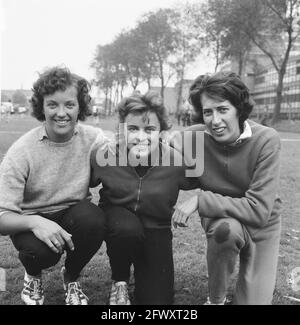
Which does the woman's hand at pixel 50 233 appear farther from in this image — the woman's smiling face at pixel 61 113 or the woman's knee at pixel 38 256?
the woman's smiling face at pixel 61 113

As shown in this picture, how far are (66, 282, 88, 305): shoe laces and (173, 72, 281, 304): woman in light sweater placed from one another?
0.73 metres

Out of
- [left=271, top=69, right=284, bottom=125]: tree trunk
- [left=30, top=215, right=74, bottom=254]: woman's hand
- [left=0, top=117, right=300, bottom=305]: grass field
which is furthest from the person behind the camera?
[left=271, top=69, right=284, bottom=125]: tree trunk

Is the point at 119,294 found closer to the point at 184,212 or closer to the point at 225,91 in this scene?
the point at 184,212

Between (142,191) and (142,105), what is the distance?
0.53 m

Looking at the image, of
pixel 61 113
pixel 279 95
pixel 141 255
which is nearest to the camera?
pixel 61 113

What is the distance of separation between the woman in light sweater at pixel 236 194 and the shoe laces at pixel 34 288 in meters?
0.94

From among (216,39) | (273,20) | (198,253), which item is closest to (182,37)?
(216,39)

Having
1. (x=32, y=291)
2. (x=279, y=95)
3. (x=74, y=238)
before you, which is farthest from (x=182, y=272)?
(x=279, y=95)

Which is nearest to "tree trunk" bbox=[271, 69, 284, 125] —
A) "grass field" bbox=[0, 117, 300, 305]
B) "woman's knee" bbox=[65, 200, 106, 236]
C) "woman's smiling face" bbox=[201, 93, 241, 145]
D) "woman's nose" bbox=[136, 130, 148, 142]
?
"grass field" bbox=[0, 117, 300, 305]

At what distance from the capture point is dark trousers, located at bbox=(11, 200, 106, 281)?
2811mm

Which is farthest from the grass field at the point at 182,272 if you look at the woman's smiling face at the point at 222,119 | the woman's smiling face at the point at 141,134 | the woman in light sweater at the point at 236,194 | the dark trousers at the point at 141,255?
the woman's smiling face at the point at 222,119

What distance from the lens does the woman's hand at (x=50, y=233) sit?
2.70 m

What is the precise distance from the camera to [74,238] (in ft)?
9.52

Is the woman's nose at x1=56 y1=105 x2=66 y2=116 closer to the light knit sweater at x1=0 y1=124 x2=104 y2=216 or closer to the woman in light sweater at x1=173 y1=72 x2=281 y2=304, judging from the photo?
the light knit sweater at x1=0 y1=124 x2=104 y2=216
